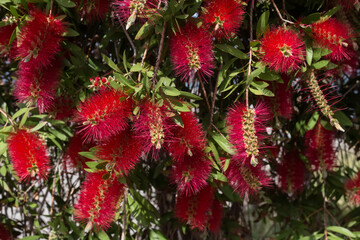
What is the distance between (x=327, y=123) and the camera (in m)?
1.40

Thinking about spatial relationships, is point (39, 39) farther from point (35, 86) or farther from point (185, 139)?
point (185, 139)

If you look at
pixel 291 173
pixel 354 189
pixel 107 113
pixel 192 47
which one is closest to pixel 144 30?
pixel 192 47

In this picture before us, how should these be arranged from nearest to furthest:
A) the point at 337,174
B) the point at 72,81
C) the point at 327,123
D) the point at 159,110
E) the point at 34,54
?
the point at 159,110 < the point at 34,54 < the point at 72,81 < the point at 327,123 < the point at 337,174

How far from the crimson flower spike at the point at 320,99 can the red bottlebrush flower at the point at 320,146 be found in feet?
1.19

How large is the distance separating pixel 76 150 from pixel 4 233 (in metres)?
0.54

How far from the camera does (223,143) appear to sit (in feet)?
3.65

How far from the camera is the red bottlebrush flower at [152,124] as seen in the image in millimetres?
886

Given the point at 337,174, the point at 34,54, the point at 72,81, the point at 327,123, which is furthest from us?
the point at 337,174

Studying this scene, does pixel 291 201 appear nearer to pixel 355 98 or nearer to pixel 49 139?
pixel 355 98

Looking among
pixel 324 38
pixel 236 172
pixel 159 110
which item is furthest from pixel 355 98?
pixel 159 110

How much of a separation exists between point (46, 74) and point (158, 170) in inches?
20.5

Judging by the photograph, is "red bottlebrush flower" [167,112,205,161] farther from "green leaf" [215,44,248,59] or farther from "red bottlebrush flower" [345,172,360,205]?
"red bottlebrush flower" [345,172,360,205]

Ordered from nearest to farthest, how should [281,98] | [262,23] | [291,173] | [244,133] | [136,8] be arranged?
[136,8], [244,133], [262,23], [281,98], [291,173]

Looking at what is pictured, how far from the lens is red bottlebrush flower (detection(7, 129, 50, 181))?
110 cm
